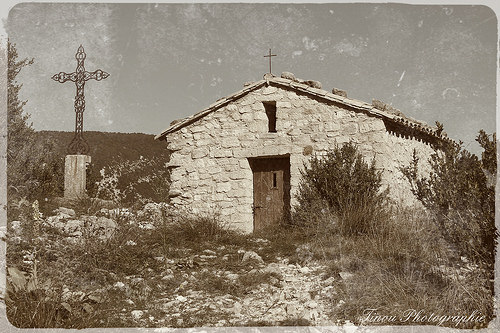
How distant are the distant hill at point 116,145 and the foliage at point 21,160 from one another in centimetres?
928

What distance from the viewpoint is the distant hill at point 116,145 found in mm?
22775

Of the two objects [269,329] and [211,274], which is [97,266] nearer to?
[211,274]

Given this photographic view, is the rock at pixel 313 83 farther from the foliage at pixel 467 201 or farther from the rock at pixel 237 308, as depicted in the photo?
the rock at pixel 237 308

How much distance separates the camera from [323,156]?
32.5ft

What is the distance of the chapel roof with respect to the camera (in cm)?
969

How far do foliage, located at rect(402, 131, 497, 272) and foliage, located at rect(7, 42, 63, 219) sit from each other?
550 centimetres

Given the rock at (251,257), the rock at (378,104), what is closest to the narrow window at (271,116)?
the rock at (378,104)

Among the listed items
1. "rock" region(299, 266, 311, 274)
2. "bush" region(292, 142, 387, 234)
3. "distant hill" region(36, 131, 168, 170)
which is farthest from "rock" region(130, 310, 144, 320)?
"distant hill" region(36, 131, 168, 170)

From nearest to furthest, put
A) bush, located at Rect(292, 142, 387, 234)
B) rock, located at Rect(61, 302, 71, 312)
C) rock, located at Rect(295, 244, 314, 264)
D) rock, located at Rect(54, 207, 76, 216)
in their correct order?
rock, located at Rect(61, 302, 71, 312)
rock, located at Rect(295, 244, 314, 264)
bush, located at Rect(292, 142, 387, 234)
rock, located at Rect(54, 207, 76, 216)

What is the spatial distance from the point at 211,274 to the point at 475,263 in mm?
3336

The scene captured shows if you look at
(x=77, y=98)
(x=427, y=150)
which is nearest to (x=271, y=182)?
(x=427, y=150)

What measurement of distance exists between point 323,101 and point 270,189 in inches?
91.1

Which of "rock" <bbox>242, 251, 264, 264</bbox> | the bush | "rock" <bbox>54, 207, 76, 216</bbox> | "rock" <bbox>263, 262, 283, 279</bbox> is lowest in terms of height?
"rock" <bbox>263, 262, 283, 279</bbox>

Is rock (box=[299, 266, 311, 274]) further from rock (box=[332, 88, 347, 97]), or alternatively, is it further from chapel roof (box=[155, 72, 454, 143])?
rock (box=[332, 88, 347, 97])
